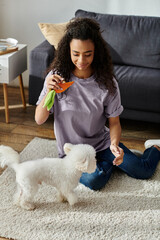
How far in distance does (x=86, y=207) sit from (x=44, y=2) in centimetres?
211

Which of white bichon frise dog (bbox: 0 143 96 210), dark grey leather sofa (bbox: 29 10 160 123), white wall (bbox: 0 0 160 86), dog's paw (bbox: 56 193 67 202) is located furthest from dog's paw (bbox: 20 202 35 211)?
white wall (bbox: 0 0 160 86)

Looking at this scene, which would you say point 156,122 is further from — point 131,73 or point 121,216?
point 121,216

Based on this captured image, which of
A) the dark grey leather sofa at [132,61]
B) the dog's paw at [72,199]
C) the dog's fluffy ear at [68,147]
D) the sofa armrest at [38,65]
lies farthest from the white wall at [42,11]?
the dog's paw at [72,199]

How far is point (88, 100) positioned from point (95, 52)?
0.83ft

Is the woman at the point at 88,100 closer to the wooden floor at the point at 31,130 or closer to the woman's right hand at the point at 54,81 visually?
the woman's right hand at the point at 54,81

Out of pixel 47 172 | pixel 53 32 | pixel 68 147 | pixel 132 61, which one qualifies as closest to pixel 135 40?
pixel 132 61

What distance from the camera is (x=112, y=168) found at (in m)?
2.03

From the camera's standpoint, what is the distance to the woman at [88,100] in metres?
1.66

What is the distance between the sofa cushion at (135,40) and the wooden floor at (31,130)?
486 millimetres

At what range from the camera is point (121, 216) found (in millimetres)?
1710

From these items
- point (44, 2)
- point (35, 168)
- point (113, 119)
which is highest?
point (44, 2)

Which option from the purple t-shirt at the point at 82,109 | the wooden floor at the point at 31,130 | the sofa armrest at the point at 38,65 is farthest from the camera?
the sofa armrest at the point at 38,65

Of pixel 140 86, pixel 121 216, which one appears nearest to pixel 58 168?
pixel 121 216

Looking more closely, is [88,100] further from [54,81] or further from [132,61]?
[132,61]
